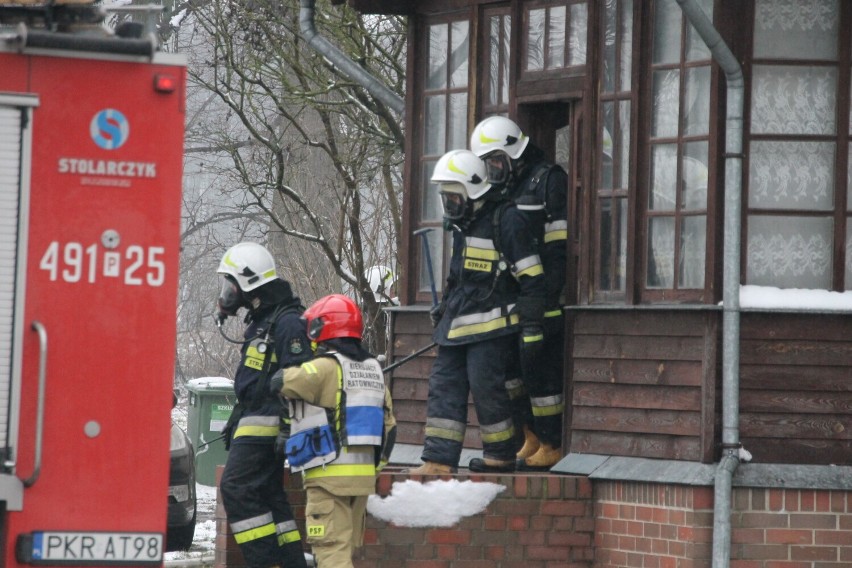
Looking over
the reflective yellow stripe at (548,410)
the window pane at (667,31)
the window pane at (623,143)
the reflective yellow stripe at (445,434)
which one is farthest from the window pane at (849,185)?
the reflective yellow stripe at (445,434)

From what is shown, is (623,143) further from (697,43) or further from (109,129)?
(109,129)

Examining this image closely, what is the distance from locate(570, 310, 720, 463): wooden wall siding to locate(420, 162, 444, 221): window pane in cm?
196

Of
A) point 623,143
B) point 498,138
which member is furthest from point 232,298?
point 623,143

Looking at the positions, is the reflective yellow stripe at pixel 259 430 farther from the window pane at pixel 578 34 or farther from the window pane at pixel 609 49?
the window pane at pixel 578 34

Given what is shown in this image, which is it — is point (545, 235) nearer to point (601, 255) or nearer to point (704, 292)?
point (601, 255)

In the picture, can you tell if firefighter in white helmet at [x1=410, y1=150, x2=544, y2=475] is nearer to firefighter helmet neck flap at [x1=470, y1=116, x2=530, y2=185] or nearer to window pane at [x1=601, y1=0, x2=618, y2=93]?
firefighter helmet neck flap at [x1=470, y1=116, x2=530, y2=185]

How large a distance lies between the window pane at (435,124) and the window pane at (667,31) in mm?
2233

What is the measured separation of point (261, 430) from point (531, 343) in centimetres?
170

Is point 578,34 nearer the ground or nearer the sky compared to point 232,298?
nearer the sky

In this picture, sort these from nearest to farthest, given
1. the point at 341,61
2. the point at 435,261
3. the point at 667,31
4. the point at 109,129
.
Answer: the point at 109,129 < the point at 667,31 < the point at 435,261 < the point at 341,61

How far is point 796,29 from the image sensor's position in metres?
9.77

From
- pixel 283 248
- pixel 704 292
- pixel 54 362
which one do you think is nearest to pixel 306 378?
pixel 704 292

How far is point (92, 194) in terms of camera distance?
19.3ft

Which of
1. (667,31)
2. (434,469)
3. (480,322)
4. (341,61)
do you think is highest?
(341,61)
